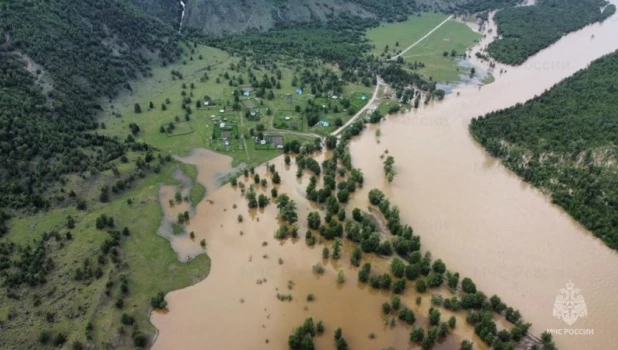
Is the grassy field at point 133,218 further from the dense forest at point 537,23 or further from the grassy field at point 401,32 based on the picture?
the dense forest at point 537,23

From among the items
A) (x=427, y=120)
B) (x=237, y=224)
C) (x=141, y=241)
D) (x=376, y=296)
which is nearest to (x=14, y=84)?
(x=141, y=241)

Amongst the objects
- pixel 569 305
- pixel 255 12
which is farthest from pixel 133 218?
pixel 255 12

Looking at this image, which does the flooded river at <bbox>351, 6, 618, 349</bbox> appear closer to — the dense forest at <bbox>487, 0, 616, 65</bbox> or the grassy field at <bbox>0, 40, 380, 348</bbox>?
the grassy field at <bbox>0, 40, 380, 348</bbox>

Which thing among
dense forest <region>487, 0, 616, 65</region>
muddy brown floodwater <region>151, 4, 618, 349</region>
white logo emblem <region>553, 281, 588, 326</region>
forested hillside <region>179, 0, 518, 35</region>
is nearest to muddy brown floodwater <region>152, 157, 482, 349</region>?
muddy brown floodwater <region>151, 4, 618, 349</region>

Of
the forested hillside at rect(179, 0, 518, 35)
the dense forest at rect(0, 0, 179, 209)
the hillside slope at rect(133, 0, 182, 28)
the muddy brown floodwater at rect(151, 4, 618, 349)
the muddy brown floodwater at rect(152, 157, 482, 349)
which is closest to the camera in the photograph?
the muddy brown floodwater at rect(152, 157, 482, 349)

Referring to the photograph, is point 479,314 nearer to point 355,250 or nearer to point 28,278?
point 355,250

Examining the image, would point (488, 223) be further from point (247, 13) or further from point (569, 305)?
point (247, 13)
